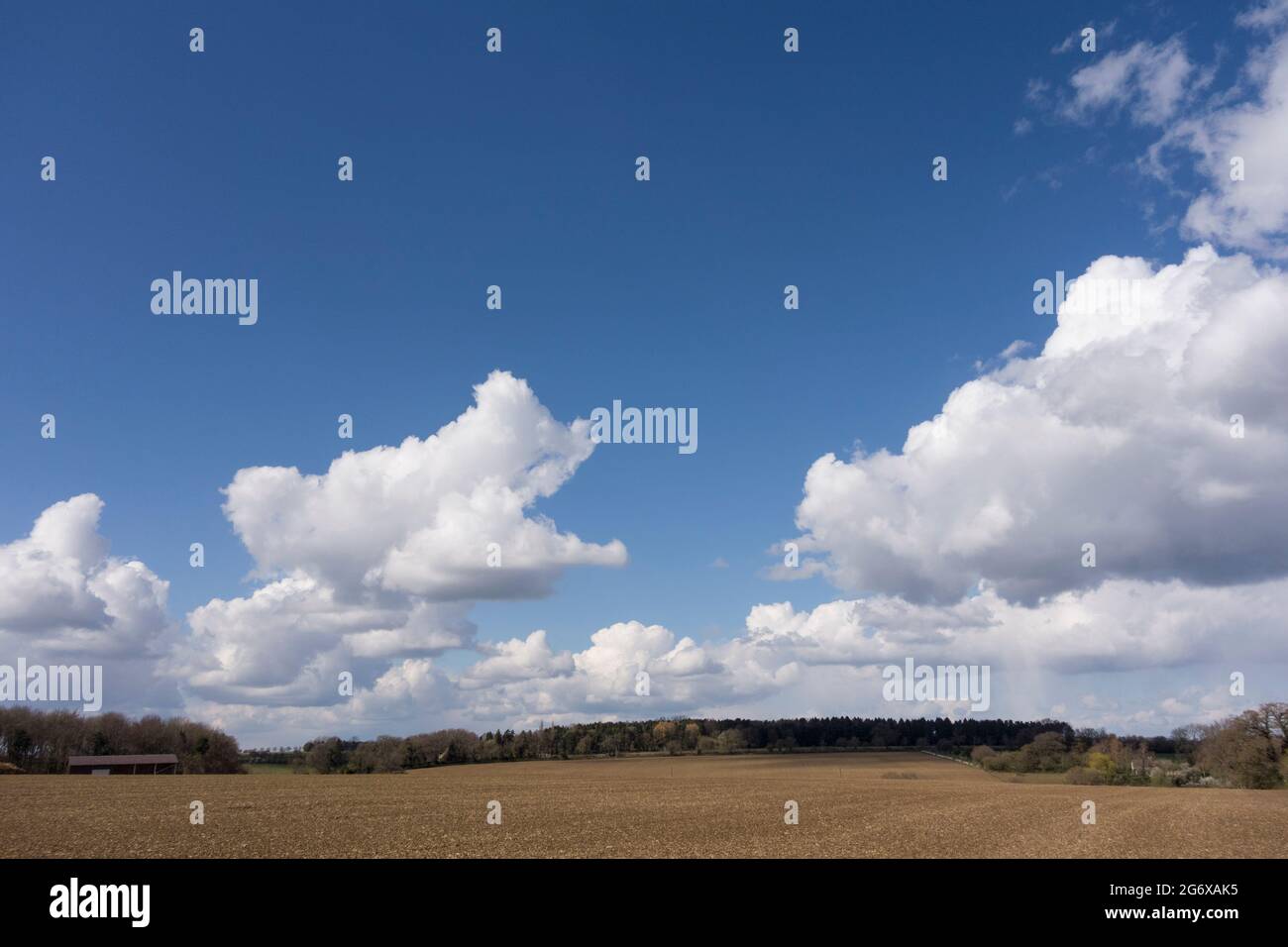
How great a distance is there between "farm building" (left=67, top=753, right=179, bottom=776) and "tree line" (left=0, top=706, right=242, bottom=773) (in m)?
3.13

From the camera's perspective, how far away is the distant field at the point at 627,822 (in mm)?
33688

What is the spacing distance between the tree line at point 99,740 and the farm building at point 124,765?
3.13m

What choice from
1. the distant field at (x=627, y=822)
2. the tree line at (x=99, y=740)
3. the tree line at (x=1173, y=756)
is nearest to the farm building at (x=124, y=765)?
the tree line at (x=99, y=740)

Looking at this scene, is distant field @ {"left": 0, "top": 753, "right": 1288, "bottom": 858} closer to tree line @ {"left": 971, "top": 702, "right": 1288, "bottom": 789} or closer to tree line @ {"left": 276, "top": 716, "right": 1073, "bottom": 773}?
tree line @ {"left": 971, "top": 702, "right": 1288, "bottom": 789}

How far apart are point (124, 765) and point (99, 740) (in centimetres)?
1534

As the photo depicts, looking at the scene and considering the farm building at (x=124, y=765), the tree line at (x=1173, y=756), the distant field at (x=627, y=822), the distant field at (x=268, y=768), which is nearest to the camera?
the distant field at (x=627, y=822)

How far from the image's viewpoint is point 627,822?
44.5 meters

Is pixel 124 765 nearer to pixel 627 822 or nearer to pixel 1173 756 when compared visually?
pixel 627 822

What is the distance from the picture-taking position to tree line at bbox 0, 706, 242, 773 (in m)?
128

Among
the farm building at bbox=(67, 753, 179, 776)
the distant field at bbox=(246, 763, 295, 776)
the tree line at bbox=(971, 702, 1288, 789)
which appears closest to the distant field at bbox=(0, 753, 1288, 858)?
the tree line at bbox=(971, 702, 1288, 789)

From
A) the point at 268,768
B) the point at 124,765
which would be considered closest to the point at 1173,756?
the point at 268,768

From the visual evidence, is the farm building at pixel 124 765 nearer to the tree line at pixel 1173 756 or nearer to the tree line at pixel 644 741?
the tree line at pixel 644 741
